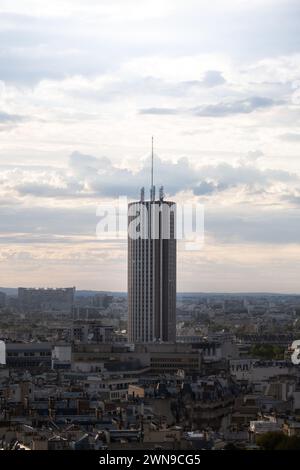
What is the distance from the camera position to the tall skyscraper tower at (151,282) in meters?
59.6

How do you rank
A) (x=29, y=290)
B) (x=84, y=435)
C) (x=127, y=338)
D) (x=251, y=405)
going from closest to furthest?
(x=84, y=435), (x=251, y=405), (x=127, y=338), (x=29, y=290)

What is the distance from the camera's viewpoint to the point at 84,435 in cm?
2183

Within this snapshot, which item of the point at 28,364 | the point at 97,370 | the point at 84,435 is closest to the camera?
the point at 84,435

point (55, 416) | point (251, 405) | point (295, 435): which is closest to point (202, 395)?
point (251, 405)

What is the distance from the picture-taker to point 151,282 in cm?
6059

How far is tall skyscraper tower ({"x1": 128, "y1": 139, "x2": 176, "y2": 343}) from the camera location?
59562mm

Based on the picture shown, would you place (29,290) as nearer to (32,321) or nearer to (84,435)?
(32,321)

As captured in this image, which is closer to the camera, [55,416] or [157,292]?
[55,416]

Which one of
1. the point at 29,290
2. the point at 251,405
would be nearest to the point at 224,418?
the point at 251,405

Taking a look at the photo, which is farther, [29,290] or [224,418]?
[29,290]
